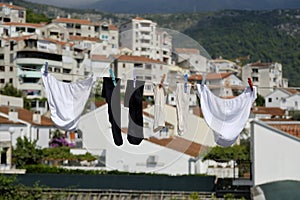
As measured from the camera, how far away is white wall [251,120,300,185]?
14.2m

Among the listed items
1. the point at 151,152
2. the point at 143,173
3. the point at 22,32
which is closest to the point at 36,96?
the point at 22,32

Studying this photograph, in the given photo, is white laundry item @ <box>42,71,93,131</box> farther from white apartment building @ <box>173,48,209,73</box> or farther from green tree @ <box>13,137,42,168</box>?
green tree @ <box>13,137,42,168</box>

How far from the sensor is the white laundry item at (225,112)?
560 cm

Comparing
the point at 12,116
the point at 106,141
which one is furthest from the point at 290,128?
the point at 12,116

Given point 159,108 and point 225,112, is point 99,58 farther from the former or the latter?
point 225,112

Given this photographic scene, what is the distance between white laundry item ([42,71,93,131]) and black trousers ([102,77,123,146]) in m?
0.16

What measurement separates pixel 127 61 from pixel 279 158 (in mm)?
8717

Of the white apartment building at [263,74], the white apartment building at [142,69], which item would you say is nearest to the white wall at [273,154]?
the white apartment building at [142,69]

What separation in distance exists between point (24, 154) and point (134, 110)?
56.8ft

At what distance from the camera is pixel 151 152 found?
314 inches

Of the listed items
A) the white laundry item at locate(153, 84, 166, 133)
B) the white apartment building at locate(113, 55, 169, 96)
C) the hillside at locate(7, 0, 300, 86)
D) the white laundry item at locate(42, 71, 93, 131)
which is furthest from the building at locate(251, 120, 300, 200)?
the hillside at locate(7, 0, 300, 86)

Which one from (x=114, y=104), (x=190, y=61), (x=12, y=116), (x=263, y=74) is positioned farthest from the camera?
(x=263, y=74)

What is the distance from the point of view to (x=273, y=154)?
14.8 metres

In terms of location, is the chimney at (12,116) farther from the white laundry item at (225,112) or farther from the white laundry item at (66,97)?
the white laundry item at (225,112)
